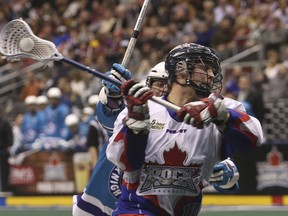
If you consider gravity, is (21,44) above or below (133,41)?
below

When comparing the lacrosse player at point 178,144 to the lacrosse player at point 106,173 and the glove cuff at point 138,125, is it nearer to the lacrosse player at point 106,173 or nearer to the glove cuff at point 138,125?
the glove cuff at point 138,125

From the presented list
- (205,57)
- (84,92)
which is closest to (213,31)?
(84,92)

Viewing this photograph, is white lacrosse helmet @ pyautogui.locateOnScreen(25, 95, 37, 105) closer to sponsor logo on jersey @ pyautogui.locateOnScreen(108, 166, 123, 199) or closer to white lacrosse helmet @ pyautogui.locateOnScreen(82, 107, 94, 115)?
white lacrosse helmet @ pyautogui.locateOnScreen(82, 107, 94, 115)

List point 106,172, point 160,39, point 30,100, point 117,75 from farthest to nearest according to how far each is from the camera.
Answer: point 160,39 → point 30,100 → point 106,172 → point 117,75

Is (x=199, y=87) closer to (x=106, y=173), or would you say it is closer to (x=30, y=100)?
(x=106, y=173)

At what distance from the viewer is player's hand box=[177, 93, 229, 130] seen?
180 inches

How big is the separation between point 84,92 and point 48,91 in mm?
624

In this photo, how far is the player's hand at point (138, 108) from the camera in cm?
467

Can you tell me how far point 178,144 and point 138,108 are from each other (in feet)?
1.25

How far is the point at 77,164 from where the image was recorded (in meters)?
13.8

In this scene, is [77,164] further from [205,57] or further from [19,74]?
[205,57]

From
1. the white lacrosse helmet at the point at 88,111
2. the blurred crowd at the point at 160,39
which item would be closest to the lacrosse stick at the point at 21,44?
the blurred crowd at the point at 160,39

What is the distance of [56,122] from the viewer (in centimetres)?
1411

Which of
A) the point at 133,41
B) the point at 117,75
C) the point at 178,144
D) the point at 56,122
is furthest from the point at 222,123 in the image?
the point at 56,122
